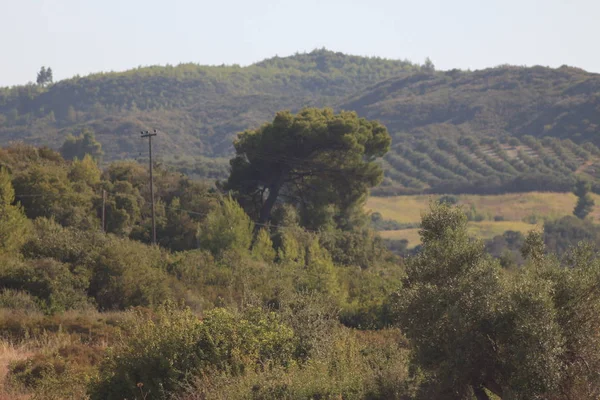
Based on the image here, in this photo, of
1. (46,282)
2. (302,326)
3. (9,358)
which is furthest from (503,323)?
(46,282)

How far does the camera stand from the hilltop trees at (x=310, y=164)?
59.5m

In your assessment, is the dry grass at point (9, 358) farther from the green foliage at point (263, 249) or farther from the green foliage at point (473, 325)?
the green foliage at point (263, 249)

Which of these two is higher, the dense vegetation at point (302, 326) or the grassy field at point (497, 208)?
the dense vegetation at point (302, 326)

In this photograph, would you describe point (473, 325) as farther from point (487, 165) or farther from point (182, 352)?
point (487, 165)

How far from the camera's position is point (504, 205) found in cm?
13300

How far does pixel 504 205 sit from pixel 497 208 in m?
1.66

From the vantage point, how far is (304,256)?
2052 inches

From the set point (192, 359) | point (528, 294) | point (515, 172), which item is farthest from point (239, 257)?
point (515, 172)

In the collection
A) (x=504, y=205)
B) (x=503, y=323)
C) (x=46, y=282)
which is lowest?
(x=504, y=205)

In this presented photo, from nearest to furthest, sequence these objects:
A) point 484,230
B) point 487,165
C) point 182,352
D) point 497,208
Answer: point 182,352
point 484,230
point 497,208
point 487,165

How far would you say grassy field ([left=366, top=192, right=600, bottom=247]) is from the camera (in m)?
116

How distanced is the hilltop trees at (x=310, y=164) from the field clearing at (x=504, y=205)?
62.5m

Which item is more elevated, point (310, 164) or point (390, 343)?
point (310, 164)

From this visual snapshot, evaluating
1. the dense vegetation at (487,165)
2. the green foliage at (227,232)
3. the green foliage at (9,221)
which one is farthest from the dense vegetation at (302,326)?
the dense vegetation at (487,165)
